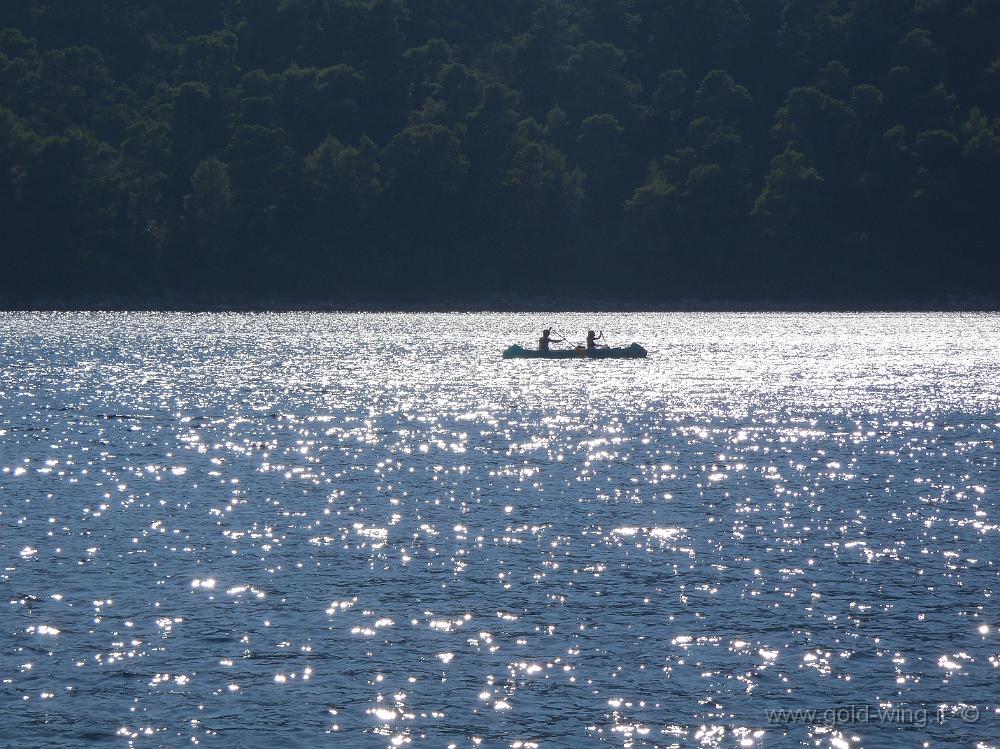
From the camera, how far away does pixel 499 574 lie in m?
32.8

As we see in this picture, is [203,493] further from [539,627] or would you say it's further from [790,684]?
[790,684]

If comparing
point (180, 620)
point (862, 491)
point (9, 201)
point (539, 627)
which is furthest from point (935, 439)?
point (9, 201)

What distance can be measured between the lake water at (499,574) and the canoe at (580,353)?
29228mm

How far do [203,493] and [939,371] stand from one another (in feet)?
228
